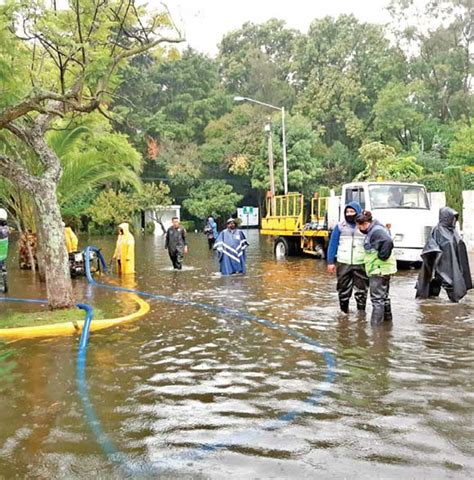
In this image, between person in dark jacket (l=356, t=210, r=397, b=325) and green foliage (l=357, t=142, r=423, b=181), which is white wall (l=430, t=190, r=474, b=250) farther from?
person in dark jacket (l=356, t=210, r=397, b=325)

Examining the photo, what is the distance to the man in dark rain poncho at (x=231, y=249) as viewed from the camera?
15.6 metres

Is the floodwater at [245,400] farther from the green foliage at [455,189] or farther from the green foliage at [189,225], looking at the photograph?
the green foliage at [189,225]

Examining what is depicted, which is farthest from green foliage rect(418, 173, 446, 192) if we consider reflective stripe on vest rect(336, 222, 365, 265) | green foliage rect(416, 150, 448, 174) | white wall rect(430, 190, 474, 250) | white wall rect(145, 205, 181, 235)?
white wall rect(145, 205, 181, 235)

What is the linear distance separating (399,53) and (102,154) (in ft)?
125

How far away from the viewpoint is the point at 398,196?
667 inches

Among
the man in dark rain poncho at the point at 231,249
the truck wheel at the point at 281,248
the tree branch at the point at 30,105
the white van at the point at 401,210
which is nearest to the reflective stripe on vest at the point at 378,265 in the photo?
the tree branch at the point at 30,105

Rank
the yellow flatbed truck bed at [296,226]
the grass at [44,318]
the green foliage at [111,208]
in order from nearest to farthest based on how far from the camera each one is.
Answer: the grass at [44,318] → the yellow flatbed truck bed at [296,226] → the green foliage at [111,208]

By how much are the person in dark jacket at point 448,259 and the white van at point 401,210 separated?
5.07 metres

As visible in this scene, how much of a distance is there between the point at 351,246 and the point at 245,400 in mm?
4369

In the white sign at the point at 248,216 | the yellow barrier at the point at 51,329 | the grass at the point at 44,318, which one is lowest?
the yellow barrier at the point at 51,329

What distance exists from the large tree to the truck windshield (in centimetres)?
889

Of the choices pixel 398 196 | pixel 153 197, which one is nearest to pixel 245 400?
pixel 398 196

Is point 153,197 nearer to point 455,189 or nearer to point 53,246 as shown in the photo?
point 455,189

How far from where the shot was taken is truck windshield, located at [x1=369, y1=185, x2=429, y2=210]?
16781 millimetres
